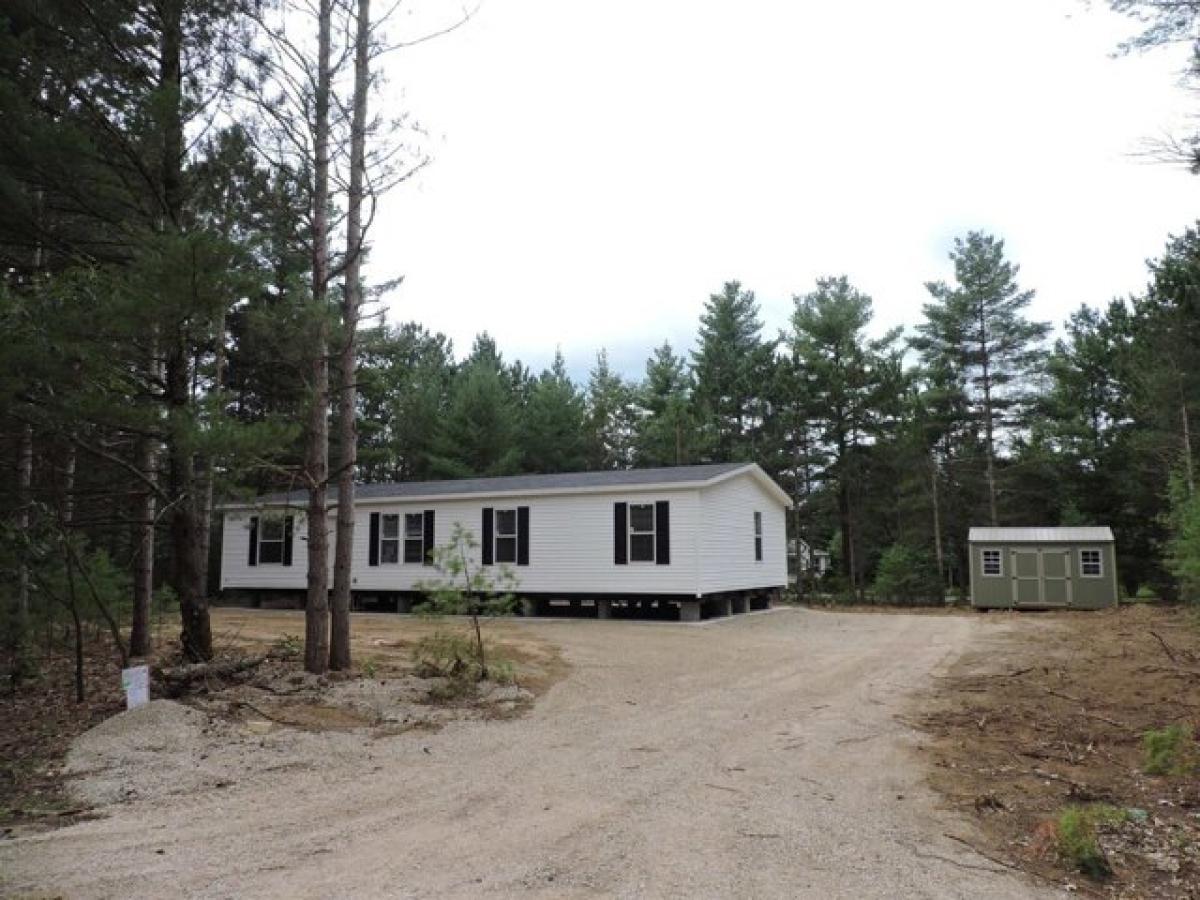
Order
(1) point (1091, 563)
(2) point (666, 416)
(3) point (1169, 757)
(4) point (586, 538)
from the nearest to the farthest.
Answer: (3) point (1169, 757)
(4) point (586, 538)
(1) point (1091, 563)
(2) point (666, 416)

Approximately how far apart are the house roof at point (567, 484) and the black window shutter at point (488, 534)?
1.34 ft

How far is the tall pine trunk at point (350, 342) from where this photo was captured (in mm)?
8602

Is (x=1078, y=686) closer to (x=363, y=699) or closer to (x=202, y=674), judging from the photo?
(x=363, y=699)

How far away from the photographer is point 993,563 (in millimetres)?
20672

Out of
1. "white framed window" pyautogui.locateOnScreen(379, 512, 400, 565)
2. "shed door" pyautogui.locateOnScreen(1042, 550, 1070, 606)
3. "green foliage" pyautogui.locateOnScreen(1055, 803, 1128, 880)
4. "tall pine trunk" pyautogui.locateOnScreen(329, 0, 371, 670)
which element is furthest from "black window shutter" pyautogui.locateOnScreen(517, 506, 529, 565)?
"green foliage" pyautogui.locateOnScreen(1055, 803, 1128, 880)

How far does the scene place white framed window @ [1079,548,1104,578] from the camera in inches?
779

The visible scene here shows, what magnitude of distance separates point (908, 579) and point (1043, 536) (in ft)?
12.9

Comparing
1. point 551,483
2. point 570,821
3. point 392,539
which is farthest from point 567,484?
point 570,821

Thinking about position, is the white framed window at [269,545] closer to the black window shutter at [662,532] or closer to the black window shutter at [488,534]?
the black window shutter at [488,534]

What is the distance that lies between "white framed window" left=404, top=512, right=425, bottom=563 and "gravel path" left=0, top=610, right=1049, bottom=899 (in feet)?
38.2

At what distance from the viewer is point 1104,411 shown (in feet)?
98.9

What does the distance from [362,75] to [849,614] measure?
630 inches

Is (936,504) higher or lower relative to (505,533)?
higher

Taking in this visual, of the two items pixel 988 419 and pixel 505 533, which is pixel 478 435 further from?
pixel 988 419
